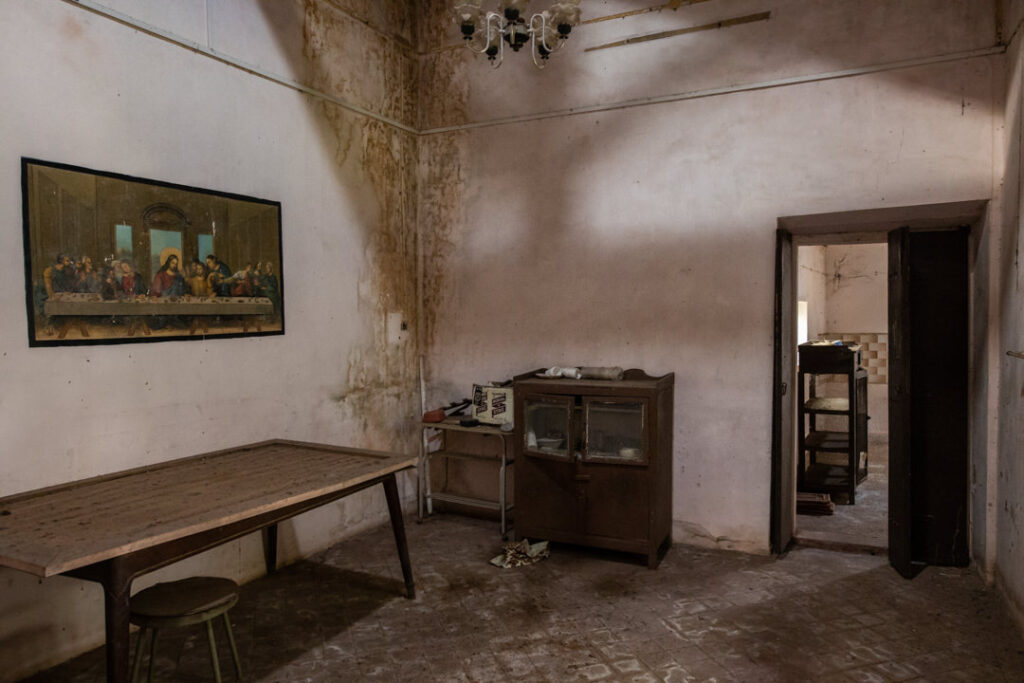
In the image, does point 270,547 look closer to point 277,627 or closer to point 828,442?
point 277,627

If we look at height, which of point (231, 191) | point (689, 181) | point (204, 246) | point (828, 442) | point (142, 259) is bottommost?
point (828, 442)

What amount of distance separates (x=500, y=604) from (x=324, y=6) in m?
4.38

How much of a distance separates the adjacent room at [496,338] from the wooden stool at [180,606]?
2 centimetres

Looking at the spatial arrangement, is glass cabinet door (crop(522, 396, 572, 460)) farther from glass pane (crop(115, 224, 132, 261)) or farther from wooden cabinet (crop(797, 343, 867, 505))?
glass pane (crop(115, 224, 132, 261))

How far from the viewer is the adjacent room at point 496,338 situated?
320 cm

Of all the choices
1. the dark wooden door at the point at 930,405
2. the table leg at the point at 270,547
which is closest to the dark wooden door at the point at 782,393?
the dark wooden door at the point at 930,405

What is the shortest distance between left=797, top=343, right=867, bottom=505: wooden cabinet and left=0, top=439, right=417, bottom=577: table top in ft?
13.9

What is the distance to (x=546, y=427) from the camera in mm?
4766

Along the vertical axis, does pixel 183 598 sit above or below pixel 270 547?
above

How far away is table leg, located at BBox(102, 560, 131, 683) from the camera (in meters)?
2.29

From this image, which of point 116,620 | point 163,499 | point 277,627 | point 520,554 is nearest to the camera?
point 116,620

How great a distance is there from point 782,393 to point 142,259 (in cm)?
422

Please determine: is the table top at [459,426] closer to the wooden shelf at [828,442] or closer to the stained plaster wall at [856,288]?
the wooden shelf at [828,442]

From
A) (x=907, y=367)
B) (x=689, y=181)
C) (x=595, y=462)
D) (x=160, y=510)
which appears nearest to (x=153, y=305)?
(x=160, y=510)
